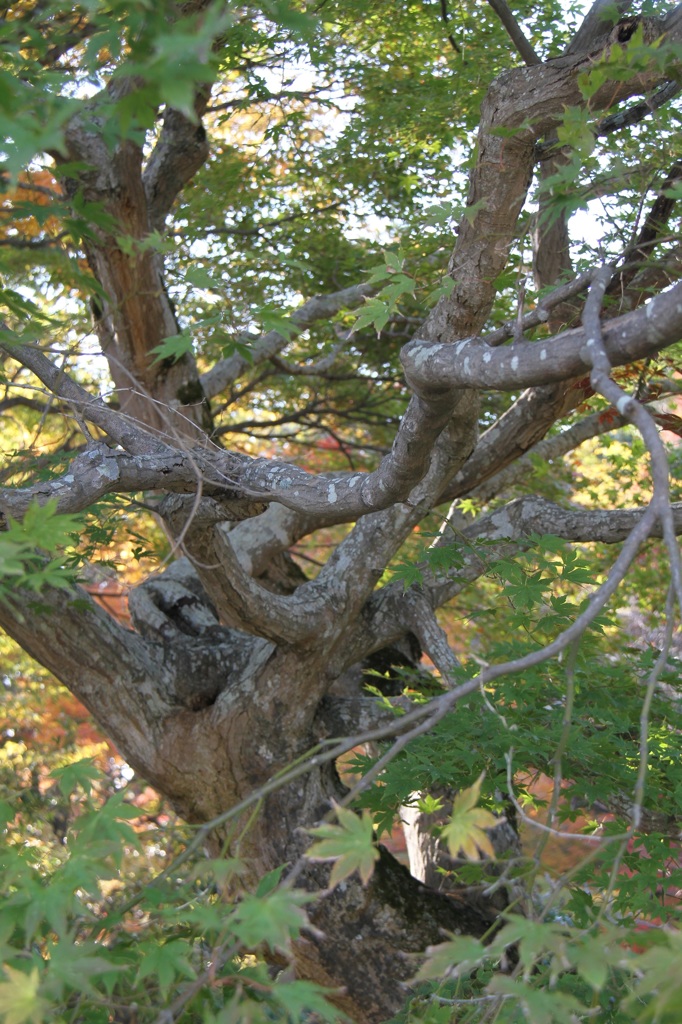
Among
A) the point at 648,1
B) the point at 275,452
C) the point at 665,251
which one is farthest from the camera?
the point at 275,452

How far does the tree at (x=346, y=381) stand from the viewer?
5.89 ft

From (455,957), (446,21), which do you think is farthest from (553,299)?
(446,21)

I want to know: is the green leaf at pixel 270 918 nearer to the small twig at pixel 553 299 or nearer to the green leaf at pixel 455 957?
the green leaf at pixel 455 957

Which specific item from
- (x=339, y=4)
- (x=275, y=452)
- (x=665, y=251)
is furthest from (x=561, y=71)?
(x=275, y=452)

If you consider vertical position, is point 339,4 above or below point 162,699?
above

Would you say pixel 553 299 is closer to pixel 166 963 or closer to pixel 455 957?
pixel 455 957

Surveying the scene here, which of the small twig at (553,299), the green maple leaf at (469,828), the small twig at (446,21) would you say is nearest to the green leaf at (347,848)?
the green maple leaf at (469,828)

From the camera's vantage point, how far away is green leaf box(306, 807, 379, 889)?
4.65 feet

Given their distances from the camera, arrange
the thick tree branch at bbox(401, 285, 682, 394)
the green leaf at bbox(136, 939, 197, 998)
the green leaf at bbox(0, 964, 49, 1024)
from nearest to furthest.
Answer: the green leaf at bbox(0, 964, 49, 1024) → the green leaf at bbox(136, 939, 197, 998) → the thick tree branch at bbox(401, 285, 682, 394)

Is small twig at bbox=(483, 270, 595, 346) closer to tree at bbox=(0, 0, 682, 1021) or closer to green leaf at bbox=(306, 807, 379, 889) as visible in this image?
tree at bbox=(0, 0, 682, 1021)

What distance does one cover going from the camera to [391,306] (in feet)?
7.91

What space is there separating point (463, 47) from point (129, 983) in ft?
16.0

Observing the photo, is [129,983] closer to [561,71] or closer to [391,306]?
[391,306]

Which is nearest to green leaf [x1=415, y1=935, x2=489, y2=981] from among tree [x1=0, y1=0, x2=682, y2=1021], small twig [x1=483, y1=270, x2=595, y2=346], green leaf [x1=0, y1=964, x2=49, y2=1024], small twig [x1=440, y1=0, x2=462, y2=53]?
tree [x1=0, y1=0, x2=682, y2=1021]
